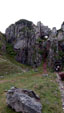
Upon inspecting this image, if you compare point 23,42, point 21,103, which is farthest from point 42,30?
point 21,103

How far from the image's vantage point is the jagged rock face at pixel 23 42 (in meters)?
67.0

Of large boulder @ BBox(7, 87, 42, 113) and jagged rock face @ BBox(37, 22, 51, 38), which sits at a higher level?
jagged rock face @ BBox(37, 22, 51, 38)

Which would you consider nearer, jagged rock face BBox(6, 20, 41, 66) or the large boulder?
the large boulder

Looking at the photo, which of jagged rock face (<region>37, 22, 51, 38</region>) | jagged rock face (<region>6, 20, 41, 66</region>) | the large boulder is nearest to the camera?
the large boulder

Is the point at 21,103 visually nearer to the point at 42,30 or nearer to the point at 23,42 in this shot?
the point at 23,42

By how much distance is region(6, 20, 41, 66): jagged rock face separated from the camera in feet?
220

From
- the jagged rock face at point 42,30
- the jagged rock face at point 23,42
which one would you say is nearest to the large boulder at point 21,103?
the jagged rock face at point 23,42

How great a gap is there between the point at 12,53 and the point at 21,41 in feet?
26.8

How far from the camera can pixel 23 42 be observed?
74.6 m

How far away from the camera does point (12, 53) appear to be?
244 feet

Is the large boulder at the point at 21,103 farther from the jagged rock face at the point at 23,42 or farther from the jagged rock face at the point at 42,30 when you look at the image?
the jagged rock face at the point at 42,30

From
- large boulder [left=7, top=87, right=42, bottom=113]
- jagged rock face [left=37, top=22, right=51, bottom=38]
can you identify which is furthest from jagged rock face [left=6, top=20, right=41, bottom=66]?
large boulder [left=7, top=87, right=42, bottom=113]

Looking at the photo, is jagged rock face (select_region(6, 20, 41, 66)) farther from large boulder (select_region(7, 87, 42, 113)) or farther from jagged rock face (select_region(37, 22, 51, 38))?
large boulder (select_region(7, 87, 42, 113))

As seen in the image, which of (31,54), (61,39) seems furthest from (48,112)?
(61,39)
